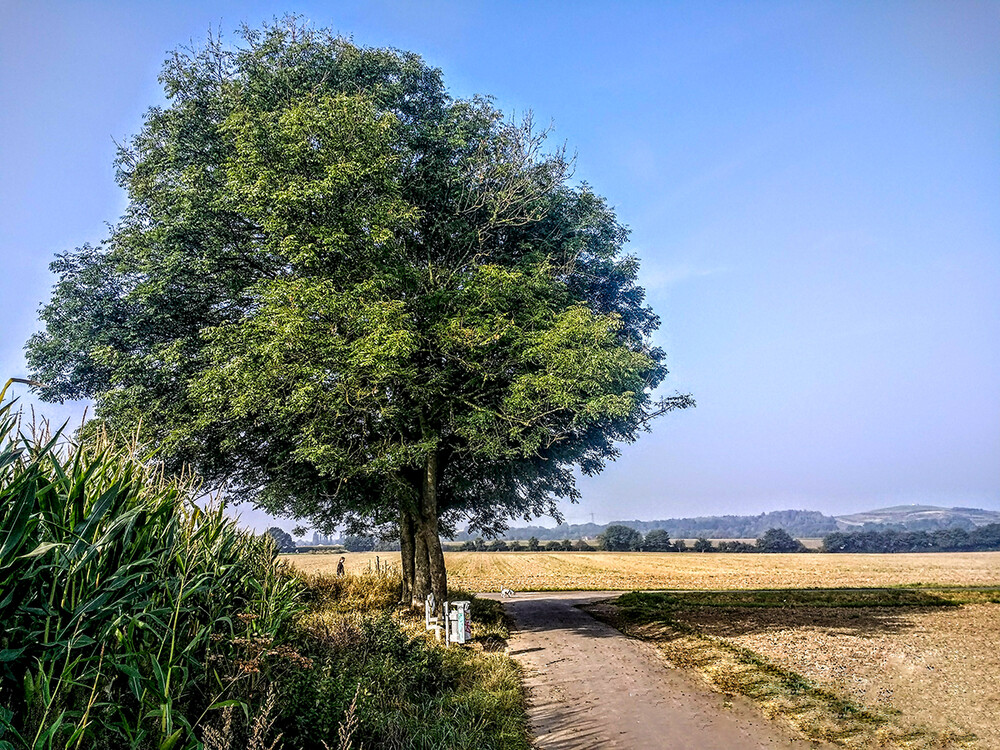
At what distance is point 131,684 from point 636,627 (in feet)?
49.6

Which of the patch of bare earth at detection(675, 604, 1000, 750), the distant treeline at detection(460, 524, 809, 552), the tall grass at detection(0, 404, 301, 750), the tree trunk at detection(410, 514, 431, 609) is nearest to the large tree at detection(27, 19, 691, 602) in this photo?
the tree trunk at detection(410, 514, 431, 609)

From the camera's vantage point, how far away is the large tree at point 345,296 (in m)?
13.7

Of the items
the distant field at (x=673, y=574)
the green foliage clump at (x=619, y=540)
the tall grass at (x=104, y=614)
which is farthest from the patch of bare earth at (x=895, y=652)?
the green foliage clump at (x=619, y=540)

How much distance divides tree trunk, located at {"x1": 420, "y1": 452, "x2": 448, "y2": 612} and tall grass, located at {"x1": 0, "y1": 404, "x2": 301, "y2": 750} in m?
11.3

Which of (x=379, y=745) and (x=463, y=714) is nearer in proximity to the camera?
(x=379, y=745)

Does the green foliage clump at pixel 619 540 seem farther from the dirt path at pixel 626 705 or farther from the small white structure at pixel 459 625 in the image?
the small white structure at pixel 459 625

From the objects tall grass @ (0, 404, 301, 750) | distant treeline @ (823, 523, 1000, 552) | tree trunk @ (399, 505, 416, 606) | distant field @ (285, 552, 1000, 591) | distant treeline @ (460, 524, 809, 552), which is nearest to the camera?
tall grass @ (0, 404, 301, 750)

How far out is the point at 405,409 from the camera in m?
15.7

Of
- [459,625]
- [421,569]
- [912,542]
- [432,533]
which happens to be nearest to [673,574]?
[421,569]

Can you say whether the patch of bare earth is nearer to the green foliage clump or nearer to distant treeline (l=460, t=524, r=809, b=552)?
distant treeline (l=460, t=524, r=809, b=552)

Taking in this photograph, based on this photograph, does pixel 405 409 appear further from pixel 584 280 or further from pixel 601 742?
pixel 601 742

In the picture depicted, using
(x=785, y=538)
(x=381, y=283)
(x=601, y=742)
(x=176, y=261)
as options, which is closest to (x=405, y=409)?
(x=381, y=283)

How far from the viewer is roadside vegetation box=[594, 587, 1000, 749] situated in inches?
308

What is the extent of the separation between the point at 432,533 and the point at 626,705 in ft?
28.6
